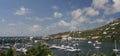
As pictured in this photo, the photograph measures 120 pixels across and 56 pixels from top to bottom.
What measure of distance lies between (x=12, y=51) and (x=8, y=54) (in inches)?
45.9

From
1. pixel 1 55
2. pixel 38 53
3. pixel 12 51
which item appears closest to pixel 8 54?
pixel 12 51

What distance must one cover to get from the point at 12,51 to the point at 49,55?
8769 millimetres

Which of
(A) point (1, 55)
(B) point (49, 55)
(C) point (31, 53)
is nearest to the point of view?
(B) point (49, 55)

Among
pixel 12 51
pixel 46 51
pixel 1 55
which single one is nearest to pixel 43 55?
pixel 46 51

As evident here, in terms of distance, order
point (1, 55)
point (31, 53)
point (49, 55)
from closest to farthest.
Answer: point (49, 55), point (31, 53), point (1, 55)

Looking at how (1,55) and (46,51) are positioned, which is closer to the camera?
(46,51)

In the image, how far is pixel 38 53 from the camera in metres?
67.4

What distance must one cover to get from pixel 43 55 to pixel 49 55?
1.83 m

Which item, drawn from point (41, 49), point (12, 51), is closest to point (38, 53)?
point (41, 49)

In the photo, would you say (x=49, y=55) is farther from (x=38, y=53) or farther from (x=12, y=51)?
(x=12, y=51)

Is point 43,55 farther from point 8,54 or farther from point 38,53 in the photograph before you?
point 8,54

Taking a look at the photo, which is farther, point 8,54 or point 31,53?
point 31,53

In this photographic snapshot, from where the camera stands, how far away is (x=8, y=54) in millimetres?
66500

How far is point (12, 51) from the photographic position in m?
66.5
